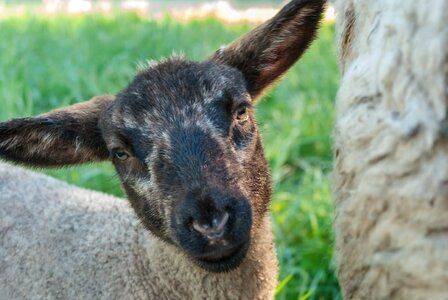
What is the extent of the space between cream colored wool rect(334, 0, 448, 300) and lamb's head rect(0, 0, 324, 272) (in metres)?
0.53

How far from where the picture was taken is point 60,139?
11.6 ft

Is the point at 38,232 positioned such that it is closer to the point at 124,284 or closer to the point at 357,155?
the point at 124,284

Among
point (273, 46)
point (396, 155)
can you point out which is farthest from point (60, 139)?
point (396, 155)

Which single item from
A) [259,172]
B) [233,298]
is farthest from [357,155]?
[233,298]

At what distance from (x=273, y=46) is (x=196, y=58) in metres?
4.30

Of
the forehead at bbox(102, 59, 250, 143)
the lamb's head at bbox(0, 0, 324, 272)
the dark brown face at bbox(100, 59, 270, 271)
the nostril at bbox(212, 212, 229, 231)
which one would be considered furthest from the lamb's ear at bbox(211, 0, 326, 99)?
the nostril at bbox(212, 212, 229, 231)

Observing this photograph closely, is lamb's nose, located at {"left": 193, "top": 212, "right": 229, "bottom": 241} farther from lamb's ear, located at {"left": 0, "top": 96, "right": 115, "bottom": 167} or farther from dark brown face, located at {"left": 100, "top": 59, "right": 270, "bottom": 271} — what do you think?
lamb's ear, located at {"left": 0, "top": 96, "right": 115, "bottom": 167}

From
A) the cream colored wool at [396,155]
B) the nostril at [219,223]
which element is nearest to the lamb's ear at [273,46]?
the cream colored wool at [396,155]

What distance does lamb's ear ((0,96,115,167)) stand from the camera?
3437mm

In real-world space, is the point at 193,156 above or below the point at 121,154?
above

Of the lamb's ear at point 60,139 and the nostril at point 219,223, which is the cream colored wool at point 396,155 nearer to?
the nostril at point 219,223

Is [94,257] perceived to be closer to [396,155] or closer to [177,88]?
[177,88]

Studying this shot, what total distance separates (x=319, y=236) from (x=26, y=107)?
Answer: 11.5 ft

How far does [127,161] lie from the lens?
3262mm
